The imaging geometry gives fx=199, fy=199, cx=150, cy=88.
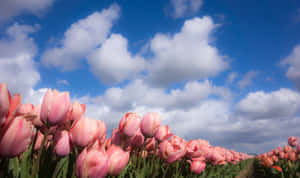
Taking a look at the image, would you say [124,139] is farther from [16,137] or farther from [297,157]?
[297,157]

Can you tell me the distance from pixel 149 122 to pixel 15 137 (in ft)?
4.01

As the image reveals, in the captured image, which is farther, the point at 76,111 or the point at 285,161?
the point at 285,161

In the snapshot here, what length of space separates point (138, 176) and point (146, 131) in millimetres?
392

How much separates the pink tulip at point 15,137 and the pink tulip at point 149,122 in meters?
1.19

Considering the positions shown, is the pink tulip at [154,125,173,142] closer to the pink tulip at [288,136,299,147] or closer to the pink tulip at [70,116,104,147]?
the pink tulip at [70,116,104,147]

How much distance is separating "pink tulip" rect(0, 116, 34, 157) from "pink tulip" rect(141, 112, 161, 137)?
119 cm

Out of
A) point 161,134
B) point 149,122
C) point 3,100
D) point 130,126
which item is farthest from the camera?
point 161,134

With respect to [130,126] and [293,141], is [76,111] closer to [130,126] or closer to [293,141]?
[130,126]

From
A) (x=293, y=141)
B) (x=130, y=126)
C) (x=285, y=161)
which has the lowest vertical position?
(x=285, y=161)

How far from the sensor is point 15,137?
2.14 ft

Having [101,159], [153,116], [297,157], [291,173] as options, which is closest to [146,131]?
[153,116]

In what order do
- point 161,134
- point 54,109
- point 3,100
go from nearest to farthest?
point 3,100, point 54,109, point 161,134

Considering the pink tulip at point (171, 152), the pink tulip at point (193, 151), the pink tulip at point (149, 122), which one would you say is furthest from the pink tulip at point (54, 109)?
the pink tulip at point (193, 151)

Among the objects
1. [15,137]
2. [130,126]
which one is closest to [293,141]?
[130,126]
